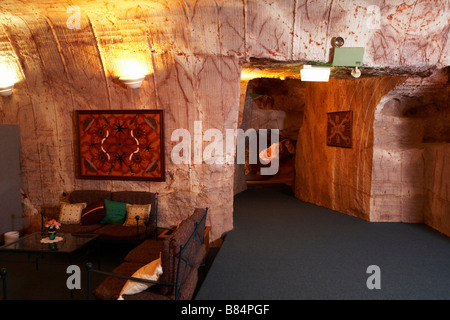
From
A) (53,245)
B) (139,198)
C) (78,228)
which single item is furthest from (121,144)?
(53,245)

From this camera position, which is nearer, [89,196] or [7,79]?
[89,196]

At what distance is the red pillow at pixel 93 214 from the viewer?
4957mm

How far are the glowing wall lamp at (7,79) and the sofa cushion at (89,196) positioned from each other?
6.95 ft

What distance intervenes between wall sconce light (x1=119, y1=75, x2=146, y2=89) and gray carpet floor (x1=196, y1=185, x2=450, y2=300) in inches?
110

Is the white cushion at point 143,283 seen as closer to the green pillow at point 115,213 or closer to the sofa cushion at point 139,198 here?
the sofa cushion at point 139,198

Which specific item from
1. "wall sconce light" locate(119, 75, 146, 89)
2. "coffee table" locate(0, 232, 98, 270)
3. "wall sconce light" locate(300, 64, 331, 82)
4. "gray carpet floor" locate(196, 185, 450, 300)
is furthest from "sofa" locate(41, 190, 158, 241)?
"wall sconce light" locate(300, 64, 331, 82)

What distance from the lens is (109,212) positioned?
5023 millimetres

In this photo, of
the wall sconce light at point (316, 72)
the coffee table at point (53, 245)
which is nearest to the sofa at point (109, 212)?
the coffee table at point (53, 245)

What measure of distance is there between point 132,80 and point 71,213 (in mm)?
2360

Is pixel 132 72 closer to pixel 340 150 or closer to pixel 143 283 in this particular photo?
pixel 143 283

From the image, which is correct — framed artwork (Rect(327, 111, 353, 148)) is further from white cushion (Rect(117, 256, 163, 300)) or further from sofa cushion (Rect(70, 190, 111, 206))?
white cushion (Rect(117, 256, 163, 300))

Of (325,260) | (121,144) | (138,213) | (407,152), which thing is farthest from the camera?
(407,152)

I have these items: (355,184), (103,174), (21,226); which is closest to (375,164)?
(355,184)

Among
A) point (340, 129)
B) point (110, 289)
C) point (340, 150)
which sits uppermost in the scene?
point (340, 129)
